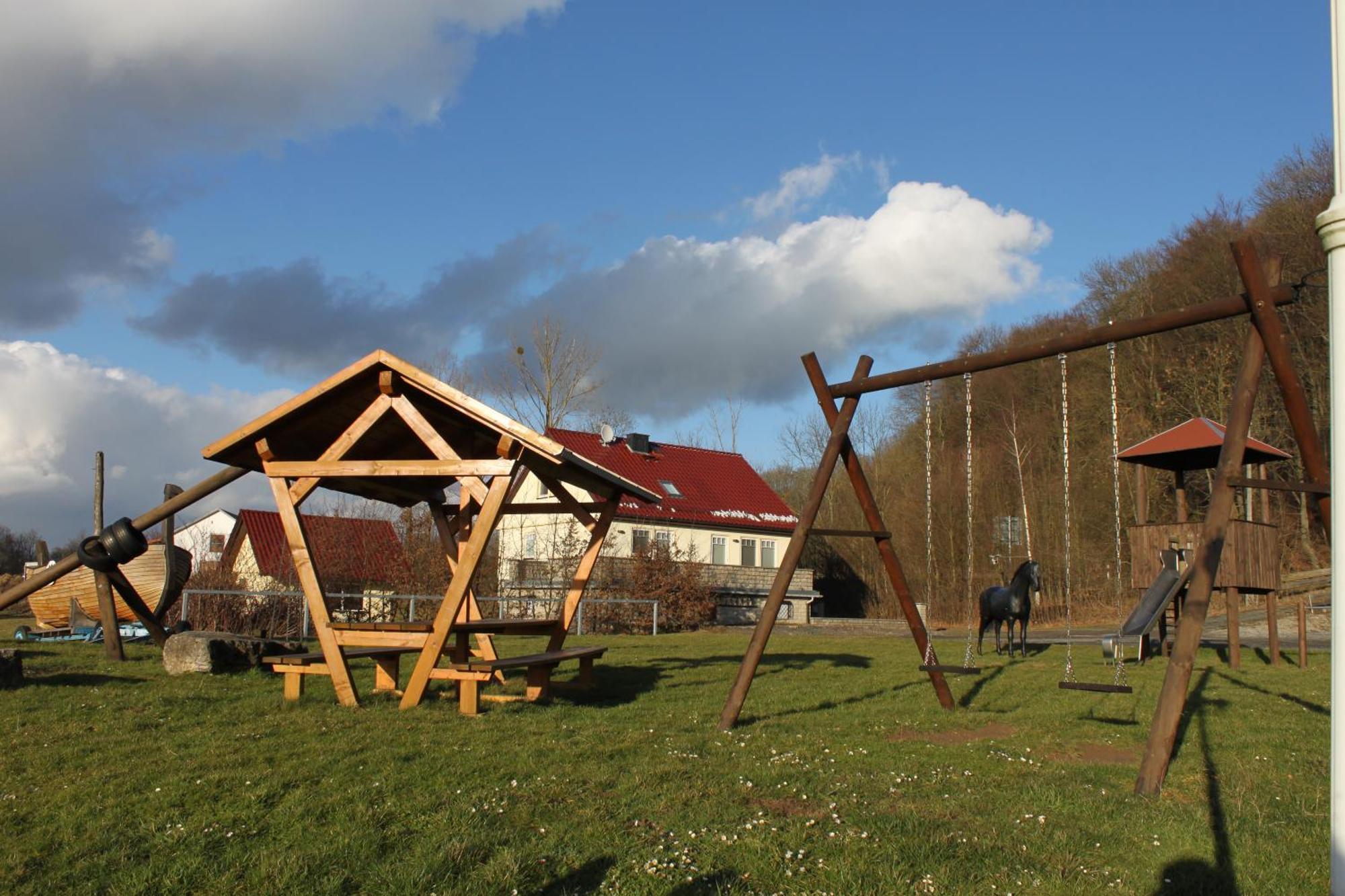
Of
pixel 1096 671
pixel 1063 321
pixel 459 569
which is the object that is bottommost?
pixel 1096 671

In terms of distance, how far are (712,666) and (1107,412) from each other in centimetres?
2285

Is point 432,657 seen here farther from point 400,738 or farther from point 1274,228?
point 1274,228

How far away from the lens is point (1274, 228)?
105 ft

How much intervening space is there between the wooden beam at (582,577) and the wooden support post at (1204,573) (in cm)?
647

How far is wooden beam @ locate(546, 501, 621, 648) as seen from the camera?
12.0 m

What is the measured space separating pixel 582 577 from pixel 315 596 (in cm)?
318

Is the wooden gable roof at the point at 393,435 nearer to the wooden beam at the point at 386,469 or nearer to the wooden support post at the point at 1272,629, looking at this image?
the wooden beam at the point at 386,469

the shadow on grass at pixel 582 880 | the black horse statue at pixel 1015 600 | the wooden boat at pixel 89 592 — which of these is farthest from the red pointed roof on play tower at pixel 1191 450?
the wooden boat at pixel 89 592

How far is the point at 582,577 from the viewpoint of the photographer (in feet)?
40.3

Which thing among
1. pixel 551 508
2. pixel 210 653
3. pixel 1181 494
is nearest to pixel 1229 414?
pixel 551 508

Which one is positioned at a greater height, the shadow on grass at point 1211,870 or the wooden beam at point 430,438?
the wooden beam at point 430,438

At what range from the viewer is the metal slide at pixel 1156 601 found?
35.7ft

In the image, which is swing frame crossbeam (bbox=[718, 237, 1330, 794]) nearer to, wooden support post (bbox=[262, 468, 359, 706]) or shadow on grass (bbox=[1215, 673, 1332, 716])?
shadow on grass (bbox=[1215, 673, 1332, 716])

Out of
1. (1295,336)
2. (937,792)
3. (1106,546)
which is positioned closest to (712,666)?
(937,792)
